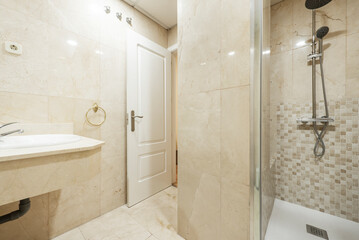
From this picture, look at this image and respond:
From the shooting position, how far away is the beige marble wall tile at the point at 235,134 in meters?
0.79

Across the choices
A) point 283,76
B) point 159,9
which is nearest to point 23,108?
point 159,9

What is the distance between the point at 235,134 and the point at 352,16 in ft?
4.36

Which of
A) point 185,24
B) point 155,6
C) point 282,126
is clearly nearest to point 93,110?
point 185,24

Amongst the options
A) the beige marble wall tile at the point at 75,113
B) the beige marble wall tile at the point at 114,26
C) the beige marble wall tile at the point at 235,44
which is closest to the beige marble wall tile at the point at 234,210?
the beige marble wall tile at the point at 235,44

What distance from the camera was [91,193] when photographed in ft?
4.31

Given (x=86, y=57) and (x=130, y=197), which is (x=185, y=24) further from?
(x=130, y=197)

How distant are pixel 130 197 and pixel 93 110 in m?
0.97

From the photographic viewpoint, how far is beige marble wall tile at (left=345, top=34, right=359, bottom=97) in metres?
1.05

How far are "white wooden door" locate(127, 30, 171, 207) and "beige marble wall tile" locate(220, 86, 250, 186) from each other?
0.96 meters

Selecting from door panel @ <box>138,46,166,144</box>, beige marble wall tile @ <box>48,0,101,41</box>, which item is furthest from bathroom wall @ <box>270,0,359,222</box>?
beige marble wall tile @ <box>48,0,101,41</box>

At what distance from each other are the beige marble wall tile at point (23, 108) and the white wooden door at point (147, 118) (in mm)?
658

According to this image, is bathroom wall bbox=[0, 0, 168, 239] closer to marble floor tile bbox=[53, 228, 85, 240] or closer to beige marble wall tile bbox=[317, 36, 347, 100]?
marble floor tile bbox=[53, 228, 85, 240]

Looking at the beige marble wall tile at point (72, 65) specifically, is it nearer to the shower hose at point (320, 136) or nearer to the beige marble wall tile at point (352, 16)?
the shower hose at point (320, 136)

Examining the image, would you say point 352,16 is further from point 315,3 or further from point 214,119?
point 214,119
